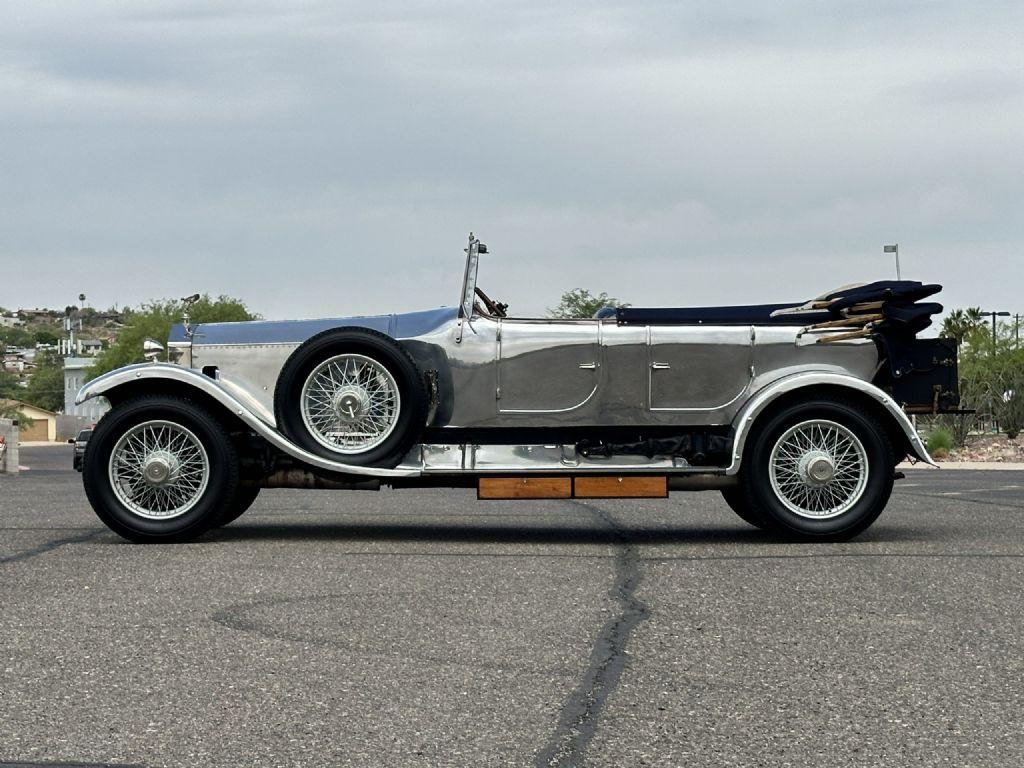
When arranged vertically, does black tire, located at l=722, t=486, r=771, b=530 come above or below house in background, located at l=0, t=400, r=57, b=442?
above

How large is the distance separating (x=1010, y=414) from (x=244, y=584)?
36.2 m

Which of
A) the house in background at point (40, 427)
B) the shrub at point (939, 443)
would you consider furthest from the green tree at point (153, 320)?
the shrub at point (939, 443)

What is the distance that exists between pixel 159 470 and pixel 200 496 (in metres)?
0.34

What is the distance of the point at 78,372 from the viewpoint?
518 ft

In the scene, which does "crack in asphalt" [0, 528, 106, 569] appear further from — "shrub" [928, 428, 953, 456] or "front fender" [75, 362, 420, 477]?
"shrub" [928, 428, 953, 456]

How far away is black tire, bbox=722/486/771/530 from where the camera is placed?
10.2 m

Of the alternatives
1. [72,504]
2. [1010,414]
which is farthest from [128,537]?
[1010,414]

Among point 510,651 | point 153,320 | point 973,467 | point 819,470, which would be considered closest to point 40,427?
point 153,320

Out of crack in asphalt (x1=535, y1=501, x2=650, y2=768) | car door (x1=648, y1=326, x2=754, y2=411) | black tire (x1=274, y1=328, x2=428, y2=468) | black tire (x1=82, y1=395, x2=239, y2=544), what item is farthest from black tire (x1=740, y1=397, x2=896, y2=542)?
black tire (x1=82, y1=395, x2=239, y2=544)

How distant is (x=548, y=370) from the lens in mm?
10273

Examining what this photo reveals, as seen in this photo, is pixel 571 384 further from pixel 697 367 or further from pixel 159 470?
pixel 159 470

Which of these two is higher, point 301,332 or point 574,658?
point 301,332

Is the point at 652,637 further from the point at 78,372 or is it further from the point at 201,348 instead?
the point at 78,372

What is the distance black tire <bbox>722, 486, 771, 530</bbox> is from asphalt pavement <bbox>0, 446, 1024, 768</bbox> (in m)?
0.23
